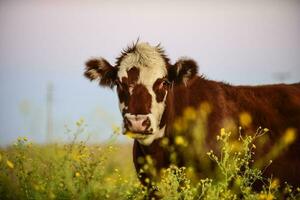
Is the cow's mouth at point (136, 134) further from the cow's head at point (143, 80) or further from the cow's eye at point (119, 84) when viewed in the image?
the cow's eye at point (119, 84)

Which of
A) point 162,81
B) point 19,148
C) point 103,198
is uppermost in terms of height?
point 162,81

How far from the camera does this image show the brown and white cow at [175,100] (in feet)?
22.8

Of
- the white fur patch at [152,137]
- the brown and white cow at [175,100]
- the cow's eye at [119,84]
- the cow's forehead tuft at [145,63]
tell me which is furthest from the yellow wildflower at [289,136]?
the cow's eye at [119,84]

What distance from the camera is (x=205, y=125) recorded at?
7352 mm

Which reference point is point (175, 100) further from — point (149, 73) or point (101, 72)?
point (101, 72)

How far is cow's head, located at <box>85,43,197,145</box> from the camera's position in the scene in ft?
21.7

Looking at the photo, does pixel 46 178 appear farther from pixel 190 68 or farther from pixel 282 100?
pixel 282 100

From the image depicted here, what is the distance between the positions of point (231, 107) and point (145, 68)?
56.4 inches

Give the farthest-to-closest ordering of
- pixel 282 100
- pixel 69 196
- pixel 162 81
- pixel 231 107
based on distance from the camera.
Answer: pixel 282 100
pixel 231 107
pixel 162 81
pixel 69 196

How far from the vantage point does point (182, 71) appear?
750cm

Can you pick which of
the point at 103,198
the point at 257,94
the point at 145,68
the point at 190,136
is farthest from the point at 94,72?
the point at 103,198

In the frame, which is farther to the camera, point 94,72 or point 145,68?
point 94,72

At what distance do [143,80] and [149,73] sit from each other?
0.58 ft

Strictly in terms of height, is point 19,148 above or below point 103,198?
above
